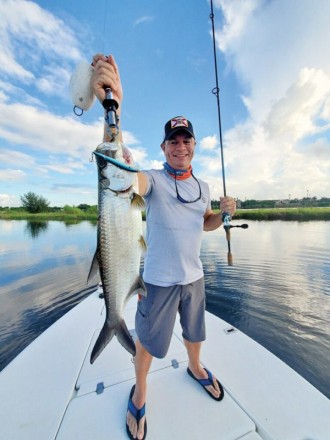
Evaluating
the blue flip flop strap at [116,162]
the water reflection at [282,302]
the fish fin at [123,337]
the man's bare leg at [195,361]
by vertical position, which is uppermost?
the blue flip flop strap at [116,162]

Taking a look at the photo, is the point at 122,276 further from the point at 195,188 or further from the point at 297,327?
the point at 297,327

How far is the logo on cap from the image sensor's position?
2.42 m

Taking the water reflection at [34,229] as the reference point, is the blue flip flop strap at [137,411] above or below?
below

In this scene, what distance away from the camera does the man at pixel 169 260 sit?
7.12 feet

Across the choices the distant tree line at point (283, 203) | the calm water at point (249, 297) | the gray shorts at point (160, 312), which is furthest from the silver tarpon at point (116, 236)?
the distant tree line at point (283, 203)

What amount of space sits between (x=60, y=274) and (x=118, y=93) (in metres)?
11.0

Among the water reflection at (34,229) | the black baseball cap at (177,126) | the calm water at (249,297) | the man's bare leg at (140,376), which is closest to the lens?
the man's bare leg at (140,376)

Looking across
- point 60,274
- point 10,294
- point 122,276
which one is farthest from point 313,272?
point 10,294

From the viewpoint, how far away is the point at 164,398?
2.34 meters

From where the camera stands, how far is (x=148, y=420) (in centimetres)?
211

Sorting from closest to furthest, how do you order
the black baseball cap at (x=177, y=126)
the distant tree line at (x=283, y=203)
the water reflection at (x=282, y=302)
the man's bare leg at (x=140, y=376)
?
the man's bare leg at (x=140, y=376) → the black baseball cap at (x=177, y=126) → the water reflection at (x=282, y=302) → the distant tree line at (x=283, y=203)

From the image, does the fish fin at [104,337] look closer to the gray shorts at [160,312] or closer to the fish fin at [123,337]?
the fish fin at [123,337]

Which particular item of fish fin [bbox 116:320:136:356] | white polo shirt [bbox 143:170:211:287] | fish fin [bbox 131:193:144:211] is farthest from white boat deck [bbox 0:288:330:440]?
fish fin [bbox 131:193:144:211]

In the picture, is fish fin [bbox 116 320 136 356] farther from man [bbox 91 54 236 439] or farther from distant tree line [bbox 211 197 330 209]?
distant tree line [bbox 211 197 330 209]
